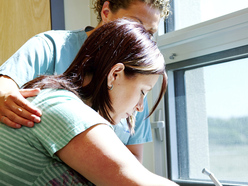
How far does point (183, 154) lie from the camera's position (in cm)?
160

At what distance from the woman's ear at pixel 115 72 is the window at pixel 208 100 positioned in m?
0.61

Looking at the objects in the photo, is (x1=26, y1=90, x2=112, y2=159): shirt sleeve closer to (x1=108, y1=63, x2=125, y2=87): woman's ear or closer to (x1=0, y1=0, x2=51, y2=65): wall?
(x1=108, y1=63, x2=125, y2=87): woman's ear

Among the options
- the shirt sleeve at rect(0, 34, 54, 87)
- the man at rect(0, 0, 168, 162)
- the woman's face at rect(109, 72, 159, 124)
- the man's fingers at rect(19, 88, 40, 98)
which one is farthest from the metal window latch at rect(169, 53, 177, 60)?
the man's fingers at rect(19, 88, 40, 98)

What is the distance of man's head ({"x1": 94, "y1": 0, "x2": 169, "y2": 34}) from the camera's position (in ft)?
4.23

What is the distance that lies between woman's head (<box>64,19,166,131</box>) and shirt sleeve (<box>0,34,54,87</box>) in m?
0.36

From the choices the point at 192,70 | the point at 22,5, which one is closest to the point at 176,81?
the point at 192,70

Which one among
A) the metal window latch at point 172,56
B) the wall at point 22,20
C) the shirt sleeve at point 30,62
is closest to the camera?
the shirt sleeve at point 30,62

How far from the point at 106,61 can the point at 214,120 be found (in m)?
0.73

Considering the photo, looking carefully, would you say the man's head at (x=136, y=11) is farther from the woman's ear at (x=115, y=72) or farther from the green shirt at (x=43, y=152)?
the green shirt at (x=43, y=152)

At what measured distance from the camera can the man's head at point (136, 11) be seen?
129 centimetres

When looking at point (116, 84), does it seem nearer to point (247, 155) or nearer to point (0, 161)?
point (0, 161)

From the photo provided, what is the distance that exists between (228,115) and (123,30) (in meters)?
0.68

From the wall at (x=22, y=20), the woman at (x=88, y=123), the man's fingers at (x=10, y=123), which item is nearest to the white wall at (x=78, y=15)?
the wall at (x=22, y=20)

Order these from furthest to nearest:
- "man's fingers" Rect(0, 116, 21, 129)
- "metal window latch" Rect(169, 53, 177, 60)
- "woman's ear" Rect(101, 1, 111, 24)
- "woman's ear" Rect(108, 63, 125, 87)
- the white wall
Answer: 1. the white wall
2. "metal window latch" Rect(169, 53, 177, 60)
3. "woman's ear" Rect(101, 1, 111, 24)
4. "woman's ear" Rect(108, 63, 125, 87)
5. "man's fingers" Rect(0, 116, 21, 129)
